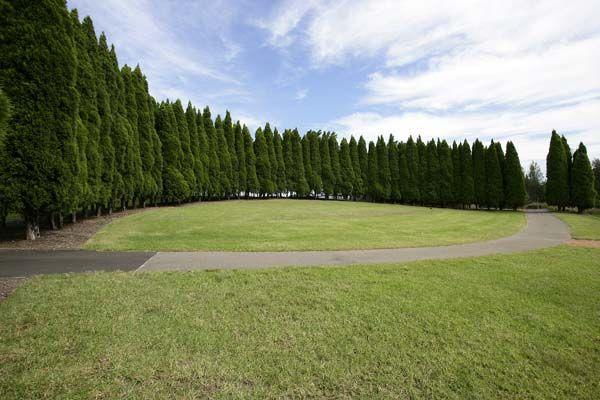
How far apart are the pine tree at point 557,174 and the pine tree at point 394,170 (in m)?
18.6

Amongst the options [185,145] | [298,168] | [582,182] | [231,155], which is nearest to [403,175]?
[298,168]

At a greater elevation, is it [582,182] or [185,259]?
[582,182]

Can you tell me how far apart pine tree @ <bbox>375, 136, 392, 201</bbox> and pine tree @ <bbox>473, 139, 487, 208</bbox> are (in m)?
11.8

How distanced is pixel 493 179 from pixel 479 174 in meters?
1.88

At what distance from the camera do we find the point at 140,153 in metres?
23.9

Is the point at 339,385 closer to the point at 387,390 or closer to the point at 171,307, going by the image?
the point at 387,390

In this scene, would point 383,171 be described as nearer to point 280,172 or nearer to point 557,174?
point 280,172

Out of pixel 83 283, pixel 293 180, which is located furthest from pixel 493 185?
pixel 83 283

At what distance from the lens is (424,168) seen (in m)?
45.4

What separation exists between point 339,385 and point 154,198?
27433 millimetres

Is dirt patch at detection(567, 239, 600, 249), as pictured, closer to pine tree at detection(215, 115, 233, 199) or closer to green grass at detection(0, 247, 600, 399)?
green grass at detection(0, 247, 600, 399)

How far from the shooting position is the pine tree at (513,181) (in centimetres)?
3820

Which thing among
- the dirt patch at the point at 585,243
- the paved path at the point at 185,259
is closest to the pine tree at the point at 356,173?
the dirt patch at the point at 585,243

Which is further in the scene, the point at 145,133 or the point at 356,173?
the point at 356,173
